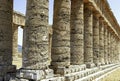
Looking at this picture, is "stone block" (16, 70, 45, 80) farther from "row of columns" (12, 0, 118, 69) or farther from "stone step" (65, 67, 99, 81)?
"stone step" (65, 67, 99, 81)

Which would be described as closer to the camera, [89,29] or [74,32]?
[74,32]

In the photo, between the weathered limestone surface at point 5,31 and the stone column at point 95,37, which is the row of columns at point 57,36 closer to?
the weathered limestone surface at point 5,31

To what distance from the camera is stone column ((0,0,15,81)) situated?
1156 cm

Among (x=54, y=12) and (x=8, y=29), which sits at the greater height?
(x=54, y=12)

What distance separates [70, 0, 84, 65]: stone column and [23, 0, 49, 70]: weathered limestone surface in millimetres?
6581

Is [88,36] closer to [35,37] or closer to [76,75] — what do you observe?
[76,75]

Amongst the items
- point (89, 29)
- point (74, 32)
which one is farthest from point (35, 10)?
point (89, 29)

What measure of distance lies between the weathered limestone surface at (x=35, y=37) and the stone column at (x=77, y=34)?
658cm

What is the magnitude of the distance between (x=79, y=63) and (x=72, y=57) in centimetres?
60

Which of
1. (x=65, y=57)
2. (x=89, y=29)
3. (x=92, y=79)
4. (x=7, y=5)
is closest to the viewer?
(x=7, y=5)

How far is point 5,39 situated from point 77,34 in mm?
6910

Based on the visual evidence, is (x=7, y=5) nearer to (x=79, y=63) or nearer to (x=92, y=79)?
(x=79, y=63)

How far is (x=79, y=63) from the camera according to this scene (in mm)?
17391

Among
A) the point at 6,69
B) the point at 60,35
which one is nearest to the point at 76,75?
the point at 60,35
